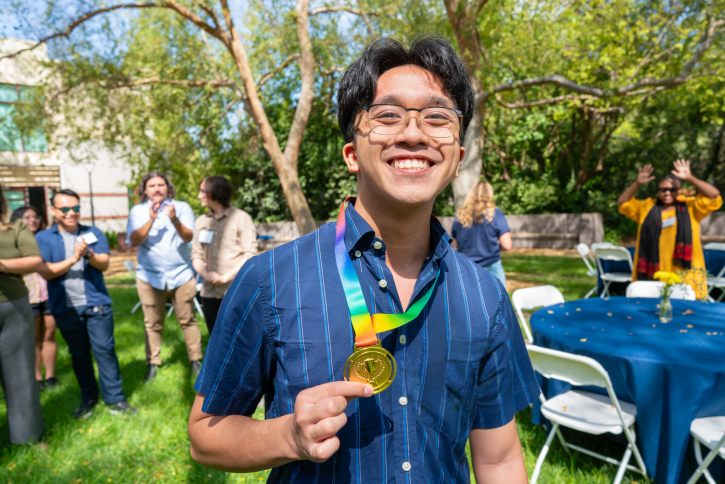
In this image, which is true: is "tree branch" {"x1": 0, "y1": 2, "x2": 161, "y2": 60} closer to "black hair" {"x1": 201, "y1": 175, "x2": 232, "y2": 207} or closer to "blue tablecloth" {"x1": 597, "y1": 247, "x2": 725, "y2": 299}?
"black hair" {"x1": 201, "y1": 175, "x2": 232, "y2": 207}

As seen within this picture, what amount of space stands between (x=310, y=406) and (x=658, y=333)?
135 inches

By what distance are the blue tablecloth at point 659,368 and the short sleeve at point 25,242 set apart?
A: 400 cm

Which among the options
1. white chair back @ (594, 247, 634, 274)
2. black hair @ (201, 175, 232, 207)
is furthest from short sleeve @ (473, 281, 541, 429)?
white chair back @ (594, 247, 634, 274)

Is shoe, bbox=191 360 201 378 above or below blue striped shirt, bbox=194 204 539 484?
below

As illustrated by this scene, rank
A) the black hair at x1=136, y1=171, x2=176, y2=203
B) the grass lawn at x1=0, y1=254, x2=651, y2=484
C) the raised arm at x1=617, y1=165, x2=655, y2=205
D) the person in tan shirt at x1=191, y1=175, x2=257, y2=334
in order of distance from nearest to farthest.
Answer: the grass lawn at x1=0, y1=254, x2=651, y2=484
the person in tan shirt at x1=191, y1=175, x2=257, y2=334
the black hair at x1=136, y1=171, x2=176, y2=203
the raised arm at x1=617, y1=165, x2=655, y2=205

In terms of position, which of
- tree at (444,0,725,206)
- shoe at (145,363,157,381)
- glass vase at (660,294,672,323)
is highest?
tree at (444,0,725,206)

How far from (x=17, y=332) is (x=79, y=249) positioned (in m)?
0.83

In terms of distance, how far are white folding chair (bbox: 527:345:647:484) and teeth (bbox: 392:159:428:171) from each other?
2130mm

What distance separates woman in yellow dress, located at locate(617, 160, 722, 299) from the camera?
529 cm

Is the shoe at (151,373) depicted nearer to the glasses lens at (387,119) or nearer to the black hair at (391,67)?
the black hair at (391,67)

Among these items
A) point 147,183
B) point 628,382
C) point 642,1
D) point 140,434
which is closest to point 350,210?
point 628,382

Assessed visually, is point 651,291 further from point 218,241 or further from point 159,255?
point 159,255

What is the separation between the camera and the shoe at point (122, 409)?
4090mm

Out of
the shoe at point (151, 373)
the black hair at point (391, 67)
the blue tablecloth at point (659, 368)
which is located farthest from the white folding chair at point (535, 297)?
the shoe at point (151, 373)
